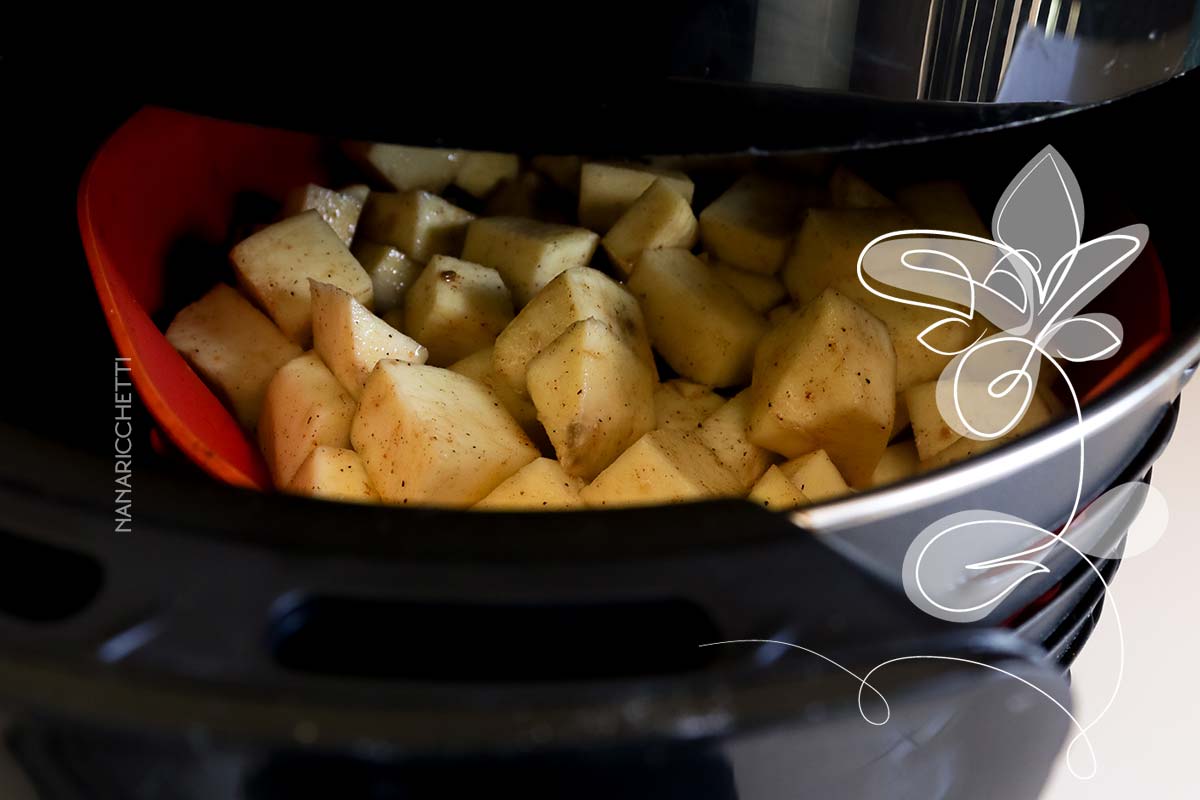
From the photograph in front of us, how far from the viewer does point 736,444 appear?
81 cm

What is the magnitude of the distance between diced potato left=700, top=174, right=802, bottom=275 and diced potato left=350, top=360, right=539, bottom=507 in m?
0.31

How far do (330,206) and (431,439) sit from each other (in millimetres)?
391

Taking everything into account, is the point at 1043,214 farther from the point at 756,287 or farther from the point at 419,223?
the point at 419,223

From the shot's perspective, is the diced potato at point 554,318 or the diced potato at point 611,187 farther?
the diced potato at point 611,187

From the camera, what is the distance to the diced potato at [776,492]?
746mm

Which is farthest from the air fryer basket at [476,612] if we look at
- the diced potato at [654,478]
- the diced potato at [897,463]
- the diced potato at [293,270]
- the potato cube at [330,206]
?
the potato cube at [330,206]

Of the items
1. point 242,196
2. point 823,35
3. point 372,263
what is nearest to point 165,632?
point 823,35

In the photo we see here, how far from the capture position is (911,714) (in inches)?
17.2

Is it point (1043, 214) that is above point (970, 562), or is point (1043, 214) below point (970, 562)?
above

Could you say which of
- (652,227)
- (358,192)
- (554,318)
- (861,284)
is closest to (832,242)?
(861,284)

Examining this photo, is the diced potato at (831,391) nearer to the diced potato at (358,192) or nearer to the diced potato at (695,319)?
the diced potato at (695,319)

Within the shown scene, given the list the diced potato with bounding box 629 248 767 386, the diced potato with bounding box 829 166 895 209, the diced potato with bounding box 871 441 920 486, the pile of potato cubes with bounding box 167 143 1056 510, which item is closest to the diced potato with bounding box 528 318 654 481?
the pile of potato cubes with bounding box 167 143 1056 510

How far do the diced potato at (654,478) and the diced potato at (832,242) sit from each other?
0.25 m

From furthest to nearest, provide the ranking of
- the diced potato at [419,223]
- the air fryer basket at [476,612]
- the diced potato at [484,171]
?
the diced potato at [484,171] < the diced potato at [419,223] < the air fryer basket at [476,612]
